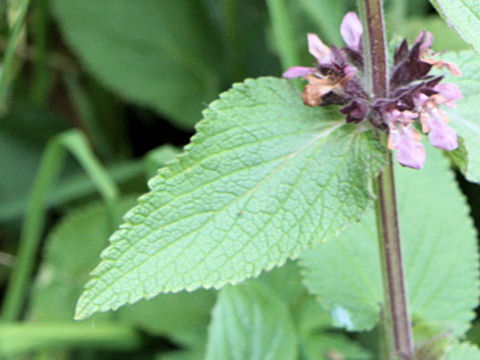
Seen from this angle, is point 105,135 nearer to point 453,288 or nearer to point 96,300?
point 453,288

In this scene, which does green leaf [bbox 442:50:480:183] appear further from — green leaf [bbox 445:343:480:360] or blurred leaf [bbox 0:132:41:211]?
blurred leaf [bbox 0:132:41:211]

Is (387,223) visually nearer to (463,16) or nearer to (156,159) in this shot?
(463,16)

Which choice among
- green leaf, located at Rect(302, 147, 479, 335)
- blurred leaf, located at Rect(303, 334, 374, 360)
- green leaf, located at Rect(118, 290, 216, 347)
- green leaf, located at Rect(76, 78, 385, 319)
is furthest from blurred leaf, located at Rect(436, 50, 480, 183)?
green leaf, located at Rect(118, 290, 216, 347)

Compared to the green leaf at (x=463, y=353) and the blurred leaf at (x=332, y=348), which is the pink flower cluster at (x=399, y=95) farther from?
the blurred leaf at (x=332, y=348)

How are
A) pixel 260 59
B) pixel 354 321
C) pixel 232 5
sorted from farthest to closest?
pixel 260 59
pixel 232 5
pixel 354 321

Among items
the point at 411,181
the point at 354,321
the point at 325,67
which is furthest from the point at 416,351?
the point at 325,67

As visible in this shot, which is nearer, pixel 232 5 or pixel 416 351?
pixel 416 351

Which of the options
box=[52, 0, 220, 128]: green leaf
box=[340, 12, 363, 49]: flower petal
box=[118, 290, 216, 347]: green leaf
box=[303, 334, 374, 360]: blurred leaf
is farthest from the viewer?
box=[52, 0, 220, 128]: green leaf
